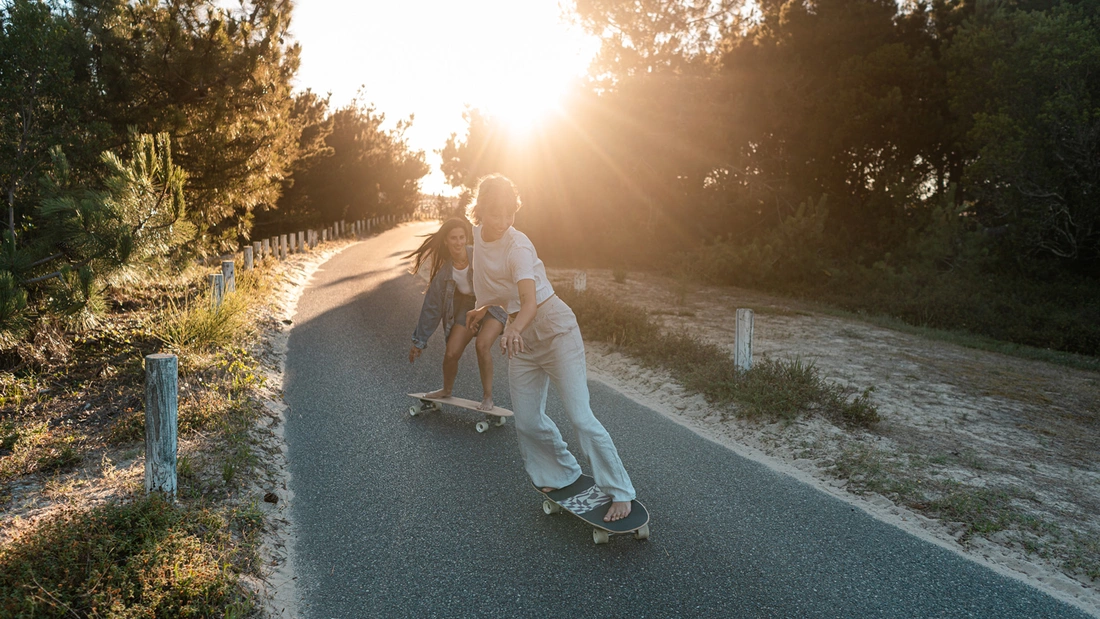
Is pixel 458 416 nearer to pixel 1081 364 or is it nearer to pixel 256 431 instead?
pixel 256 431

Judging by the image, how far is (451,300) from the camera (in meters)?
6.51

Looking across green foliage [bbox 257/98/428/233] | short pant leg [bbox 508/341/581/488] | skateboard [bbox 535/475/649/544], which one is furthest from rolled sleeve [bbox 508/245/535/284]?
green foliage [bbox 257/98/428/233]

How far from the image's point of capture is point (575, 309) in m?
11.4

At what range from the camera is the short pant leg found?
14.0 ft

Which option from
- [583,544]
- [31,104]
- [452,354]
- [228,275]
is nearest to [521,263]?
[583,544]

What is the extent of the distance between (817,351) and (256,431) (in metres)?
8.13

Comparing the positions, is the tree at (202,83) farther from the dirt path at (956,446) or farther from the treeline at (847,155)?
the treeline at (847,155)

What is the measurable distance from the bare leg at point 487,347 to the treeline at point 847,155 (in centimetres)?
1432

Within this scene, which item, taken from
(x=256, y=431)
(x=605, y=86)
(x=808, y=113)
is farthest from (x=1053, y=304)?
(x=256, y=431)

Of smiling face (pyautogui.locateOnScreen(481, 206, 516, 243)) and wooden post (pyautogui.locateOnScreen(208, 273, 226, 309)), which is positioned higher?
smiling face (pyautogui.locateOnScreen(481, 206, 516, 243))

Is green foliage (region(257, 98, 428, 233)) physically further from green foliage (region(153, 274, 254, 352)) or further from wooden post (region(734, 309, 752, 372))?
wooden post (region(734, 309, 752, 372))

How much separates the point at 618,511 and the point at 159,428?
283cm

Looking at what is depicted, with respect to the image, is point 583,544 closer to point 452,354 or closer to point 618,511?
point 618,511

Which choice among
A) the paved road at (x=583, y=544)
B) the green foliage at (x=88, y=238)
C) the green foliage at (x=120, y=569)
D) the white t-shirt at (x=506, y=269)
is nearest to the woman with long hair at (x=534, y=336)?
the white t-shirt at (x=506, y=269)
